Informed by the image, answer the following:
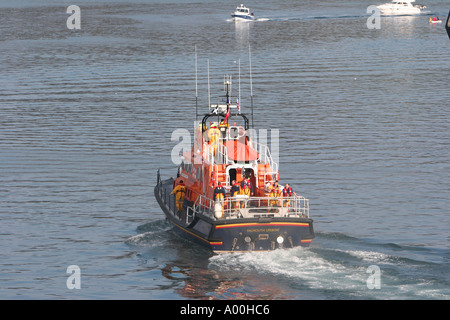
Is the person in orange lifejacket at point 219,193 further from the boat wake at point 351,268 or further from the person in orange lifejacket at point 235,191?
the boat wake at point 351,268

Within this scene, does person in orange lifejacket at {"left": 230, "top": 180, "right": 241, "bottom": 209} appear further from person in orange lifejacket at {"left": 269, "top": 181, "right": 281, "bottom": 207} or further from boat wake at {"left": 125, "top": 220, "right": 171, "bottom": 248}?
boat wake at {"left": 125, "top": 220, "right": 171, "bottom": 248}

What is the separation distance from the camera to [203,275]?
35.0 metres

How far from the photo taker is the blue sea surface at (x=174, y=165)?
1356 inches

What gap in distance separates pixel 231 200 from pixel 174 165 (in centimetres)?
2018

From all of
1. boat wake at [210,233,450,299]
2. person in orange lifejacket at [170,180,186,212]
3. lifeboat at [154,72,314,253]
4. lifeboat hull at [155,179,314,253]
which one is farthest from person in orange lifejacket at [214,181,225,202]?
person in orange lifejacket at [170,180,186,212]

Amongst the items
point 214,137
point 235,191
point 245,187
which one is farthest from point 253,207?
point 214,137

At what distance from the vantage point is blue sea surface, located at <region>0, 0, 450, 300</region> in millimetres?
34438

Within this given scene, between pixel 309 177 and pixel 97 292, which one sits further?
pixel 309 177

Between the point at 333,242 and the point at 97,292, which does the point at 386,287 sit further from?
the point at 97,292

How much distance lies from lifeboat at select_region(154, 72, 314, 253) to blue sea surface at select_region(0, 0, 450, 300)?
2.71 feet

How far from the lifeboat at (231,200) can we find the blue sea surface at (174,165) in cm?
83
